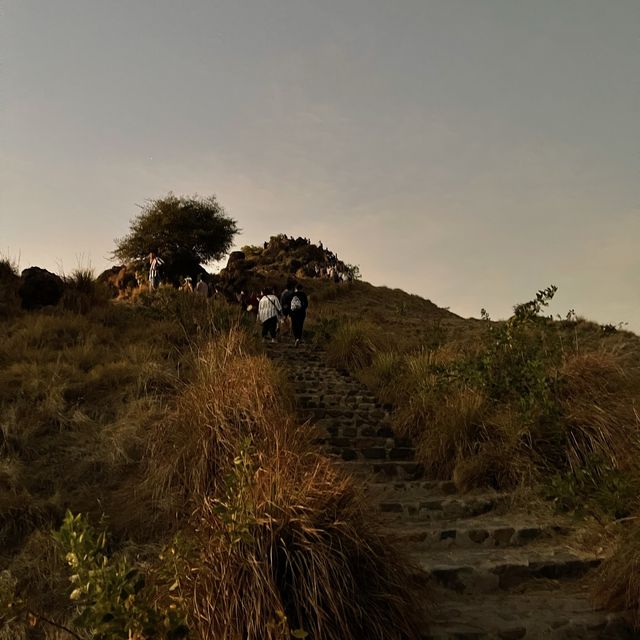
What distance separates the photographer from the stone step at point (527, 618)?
3.56 metres

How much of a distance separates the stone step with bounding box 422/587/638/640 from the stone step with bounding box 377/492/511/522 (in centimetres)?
139

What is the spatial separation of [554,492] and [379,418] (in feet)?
11.1

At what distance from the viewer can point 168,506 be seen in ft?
16.7

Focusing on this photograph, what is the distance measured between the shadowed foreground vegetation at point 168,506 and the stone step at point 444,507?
1.24 metres

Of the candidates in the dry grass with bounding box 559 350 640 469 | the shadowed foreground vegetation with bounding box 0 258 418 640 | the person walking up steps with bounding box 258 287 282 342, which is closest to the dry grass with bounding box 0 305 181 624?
the shadowed foreground vegetation with bounding box 0 258 418 640

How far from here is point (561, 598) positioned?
4.12 m

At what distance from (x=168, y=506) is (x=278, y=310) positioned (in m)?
8.27

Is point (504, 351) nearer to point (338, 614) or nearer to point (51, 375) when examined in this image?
point (338, 614)

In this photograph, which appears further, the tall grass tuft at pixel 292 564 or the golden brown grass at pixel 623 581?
the golden brown grass at pixel 623 581

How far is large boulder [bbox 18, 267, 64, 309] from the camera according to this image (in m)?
12.1

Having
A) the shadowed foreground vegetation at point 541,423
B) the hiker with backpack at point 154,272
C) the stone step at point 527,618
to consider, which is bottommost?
the stone step at point 527,618

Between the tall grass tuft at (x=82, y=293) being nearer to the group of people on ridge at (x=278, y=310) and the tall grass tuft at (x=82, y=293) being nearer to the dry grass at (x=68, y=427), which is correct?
the dry grass at (x=68, y=427)

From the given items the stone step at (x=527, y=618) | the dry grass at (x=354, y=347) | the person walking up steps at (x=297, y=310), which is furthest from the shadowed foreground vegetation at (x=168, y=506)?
the person walking up steps at (x=297, y=310)

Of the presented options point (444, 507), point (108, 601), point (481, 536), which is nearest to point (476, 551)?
point (481, 536)
